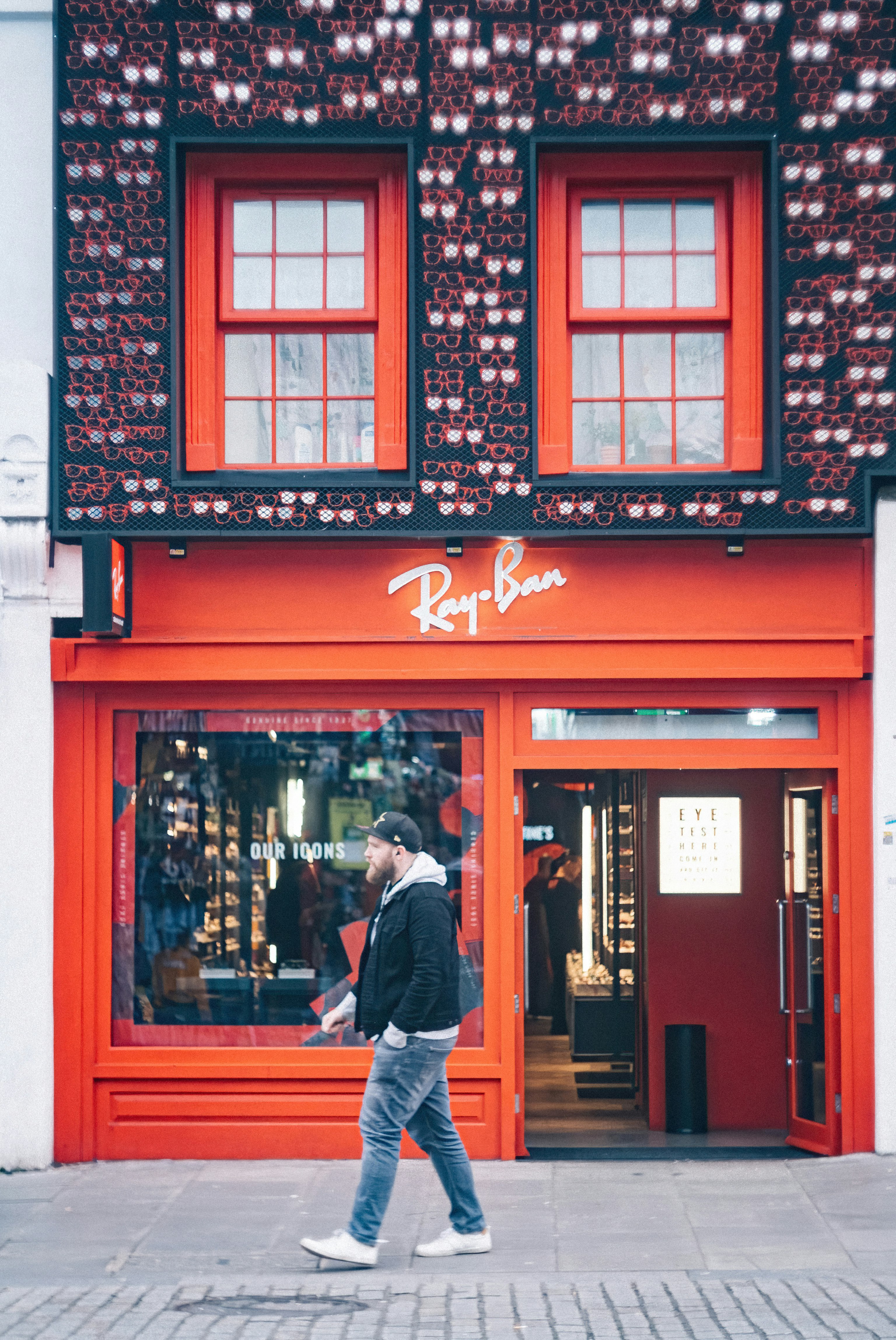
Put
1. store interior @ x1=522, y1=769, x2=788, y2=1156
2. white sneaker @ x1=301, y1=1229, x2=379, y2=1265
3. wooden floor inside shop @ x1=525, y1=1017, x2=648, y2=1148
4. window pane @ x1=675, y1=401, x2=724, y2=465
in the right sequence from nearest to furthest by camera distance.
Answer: white sneaker @ x1=301, y1=1229, x2=379, y2=1265 < window pane @ x1=675, y1=401, x2=724, y2=465 < wooden floor inside shop @ x1=525, y1=1017, x2=648, y2=1148 < store interior @ x1=522, y1=769, x2=788, y2=1156

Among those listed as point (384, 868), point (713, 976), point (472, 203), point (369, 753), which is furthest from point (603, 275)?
point (713, 976)

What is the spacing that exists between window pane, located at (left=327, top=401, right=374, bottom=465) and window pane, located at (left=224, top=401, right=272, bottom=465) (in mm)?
→ 415

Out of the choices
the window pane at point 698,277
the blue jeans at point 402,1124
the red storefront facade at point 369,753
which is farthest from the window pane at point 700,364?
the blue jeans at point 402,1124

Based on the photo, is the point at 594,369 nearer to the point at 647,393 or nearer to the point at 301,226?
the point at 647,393

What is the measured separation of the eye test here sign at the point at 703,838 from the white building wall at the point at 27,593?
447 cm

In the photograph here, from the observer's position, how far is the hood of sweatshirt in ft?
23.2

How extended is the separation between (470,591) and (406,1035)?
3.31 m

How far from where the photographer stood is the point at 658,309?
31.1ft

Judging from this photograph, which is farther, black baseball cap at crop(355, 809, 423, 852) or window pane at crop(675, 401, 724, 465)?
window pane at crop(675, 401, 724, 465)

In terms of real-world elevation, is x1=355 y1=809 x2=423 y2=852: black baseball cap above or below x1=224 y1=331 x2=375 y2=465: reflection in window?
below

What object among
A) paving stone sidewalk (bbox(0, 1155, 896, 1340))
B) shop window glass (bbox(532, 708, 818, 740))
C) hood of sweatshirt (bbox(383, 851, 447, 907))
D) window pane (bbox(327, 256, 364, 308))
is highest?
window pane (bbox(327, 256, 364, 308))

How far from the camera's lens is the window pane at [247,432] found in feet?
31.4

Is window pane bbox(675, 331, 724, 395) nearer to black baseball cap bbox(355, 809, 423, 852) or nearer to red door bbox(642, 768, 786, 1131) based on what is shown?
red door bbox(642, 768, 786, 1131)

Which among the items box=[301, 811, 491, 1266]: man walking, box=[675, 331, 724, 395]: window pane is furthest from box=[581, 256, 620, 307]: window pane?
box=[301, 811, 491, 1266]: man walking
